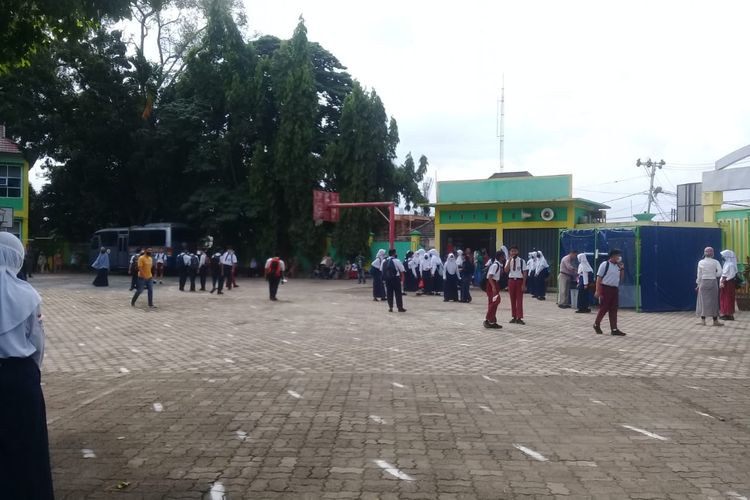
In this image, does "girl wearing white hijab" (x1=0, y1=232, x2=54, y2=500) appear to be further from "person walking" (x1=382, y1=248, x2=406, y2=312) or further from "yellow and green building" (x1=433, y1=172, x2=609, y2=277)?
"yellow and green building" (x1=433, y1=172, x2=609, y2=277)

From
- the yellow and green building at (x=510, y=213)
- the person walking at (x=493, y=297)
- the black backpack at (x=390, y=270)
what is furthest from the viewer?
the yellow and green building at (x=510, y=213)

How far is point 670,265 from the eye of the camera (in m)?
19.7

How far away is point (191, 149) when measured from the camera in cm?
4269

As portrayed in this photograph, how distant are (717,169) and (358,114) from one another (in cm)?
2085

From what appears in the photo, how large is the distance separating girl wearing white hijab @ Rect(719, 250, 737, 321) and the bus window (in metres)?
30.9

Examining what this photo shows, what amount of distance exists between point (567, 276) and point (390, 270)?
5363 mm

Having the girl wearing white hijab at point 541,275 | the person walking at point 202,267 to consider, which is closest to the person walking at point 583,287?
the girl wearing white hijab at point 541,275

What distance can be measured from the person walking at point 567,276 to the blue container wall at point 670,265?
1820 mm

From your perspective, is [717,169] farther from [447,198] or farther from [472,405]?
[472,405]

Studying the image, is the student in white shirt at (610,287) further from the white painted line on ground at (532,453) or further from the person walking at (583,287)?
the white painted line on ground at (532,453)

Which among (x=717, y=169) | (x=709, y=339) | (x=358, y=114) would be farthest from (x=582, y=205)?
(x=709, y=339)

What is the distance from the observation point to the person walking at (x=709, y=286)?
609 inches

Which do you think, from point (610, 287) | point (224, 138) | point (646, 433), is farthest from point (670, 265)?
point (224, 138)

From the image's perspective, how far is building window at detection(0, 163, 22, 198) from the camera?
4228 cm
